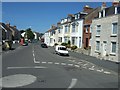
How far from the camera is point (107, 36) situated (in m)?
33.6

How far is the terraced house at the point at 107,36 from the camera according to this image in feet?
102

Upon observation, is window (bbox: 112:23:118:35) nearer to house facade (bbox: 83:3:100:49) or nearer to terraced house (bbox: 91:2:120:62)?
terraced house (bbox: 91:2:120:62)

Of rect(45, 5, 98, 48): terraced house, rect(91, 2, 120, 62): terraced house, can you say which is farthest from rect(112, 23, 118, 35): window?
rect(45, 5, 98, 48): terraced house

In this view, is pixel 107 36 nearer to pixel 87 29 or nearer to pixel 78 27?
pixel 87 29

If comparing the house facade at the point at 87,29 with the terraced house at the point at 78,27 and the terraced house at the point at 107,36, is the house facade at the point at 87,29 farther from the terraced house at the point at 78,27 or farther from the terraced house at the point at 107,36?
the terraced house at the point at 107,36

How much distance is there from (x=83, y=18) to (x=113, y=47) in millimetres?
22279

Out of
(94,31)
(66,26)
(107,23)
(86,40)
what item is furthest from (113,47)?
(66,26)

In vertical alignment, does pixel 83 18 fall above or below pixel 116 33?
above

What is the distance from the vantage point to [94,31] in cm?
3838

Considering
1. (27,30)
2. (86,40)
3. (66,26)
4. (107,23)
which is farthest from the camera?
(27,30)

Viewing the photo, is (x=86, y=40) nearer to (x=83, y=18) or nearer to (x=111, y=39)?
(x=83, y=18)

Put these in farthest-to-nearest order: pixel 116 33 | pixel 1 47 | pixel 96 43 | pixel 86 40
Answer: pixel 86 40
pixel 1 47
pixel 96 43
pixel 116 33

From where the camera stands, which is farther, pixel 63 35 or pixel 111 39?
pixel 63 35

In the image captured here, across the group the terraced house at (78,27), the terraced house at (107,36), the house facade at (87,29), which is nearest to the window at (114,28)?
the terraced house at (107,36)
